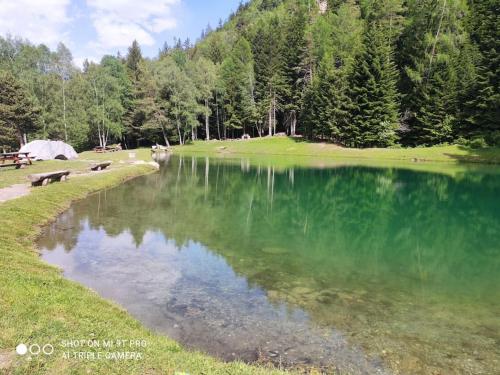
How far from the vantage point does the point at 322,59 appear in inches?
3442

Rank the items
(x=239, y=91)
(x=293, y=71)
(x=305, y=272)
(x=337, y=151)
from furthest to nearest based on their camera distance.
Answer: (x=239, y=91) < (x=293, y=71) < (x=337, y=151) < (x=305, y=272)

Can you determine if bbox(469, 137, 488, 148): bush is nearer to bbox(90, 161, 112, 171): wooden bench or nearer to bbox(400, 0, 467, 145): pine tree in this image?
bbox(400, 0, 467, 145): pine tree

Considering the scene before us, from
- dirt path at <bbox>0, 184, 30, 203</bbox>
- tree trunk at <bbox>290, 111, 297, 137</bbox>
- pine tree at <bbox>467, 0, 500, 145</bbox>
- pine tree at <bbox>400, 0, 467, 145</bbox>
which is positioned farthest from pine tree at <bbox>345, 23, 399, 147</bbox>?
dirt path at <bbox>0, 184, 30, 203</bbox>

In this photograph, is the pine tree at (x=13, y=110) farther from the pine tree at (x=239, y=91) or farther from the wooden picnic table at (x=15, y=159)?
the pine tree at (x=239, y=91)

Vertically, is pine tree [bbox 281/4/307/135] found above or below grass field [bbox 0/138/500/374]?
above

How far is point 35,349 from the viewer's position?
632 centimetres

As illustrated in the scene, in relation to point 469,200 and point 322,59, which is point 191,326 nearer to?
point 469,200

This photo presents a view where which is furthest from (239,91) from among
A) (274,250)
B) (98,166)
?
(274,250)

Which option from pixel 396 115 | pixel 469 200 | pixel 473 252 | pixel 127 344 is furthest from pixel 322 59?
pixel 127 344

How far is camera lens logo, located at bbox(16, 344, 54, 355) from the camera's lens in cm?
615

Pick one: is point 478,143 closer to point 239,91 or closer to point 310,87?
point 310,87

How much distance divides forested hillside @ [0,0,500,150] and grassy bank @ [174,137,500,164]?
12.6ft

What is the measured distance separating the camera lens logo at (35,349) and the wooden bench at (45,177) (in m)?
21.6

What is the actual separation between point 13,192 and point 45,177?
11.9 ft
